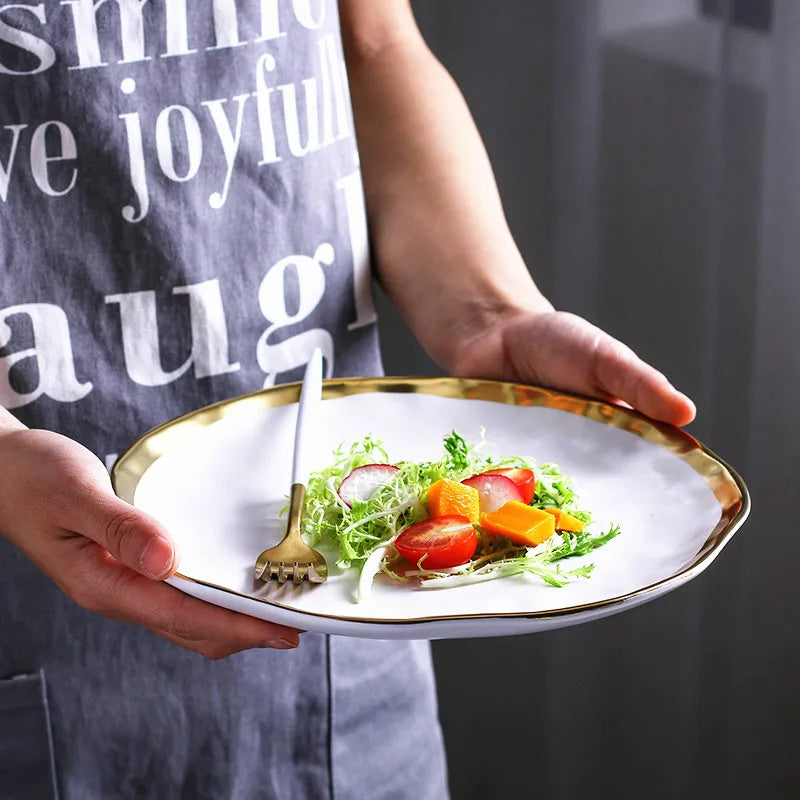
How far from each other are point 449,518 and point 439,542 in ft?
0.11

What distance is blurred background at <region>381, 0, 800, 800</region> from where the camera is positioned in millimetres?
1461

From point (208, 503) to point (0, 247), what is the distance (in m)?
0.30

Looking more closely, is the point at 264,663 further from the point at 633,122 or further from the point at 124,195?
the point at 633,122

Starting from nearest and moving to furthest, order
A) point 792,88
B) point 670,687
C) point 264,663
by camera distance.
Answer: point 264,663, point 792,88, point 670,687

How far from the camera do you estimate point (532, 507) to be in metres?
0.82

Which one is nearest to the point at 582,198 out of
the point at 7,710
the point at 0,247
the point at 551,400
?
the point at 551,400

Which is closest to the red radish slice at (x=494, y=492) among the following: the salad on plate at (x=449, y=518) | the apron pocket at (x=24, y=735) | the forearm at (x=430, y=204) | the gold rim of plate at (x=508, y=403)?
the salad on plate at (x=449, y=518)

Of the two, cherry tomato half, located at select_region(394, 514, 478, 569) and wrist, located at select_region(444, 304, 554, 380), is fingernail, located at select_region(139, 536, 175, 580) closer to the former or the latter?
cherry tomato half, located at select_region(394, 514, 478, 569)

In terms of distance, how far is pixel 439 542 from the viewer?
2.55 feet

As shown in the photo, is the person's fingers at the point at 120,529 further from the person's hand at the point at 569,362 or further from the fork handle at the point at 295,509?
the person's hand at the point at 569,362

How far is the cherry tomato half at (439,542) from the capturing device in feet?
2.53

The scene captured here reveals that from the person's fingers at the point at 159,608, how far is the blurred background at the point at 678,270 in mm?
1014

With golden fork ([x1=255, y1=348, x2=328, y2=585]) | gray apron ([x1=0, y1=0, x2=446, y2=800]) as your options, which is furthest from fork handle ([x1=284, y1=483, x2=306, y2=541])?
gray apron ([x1=0, y1=0, x2=446, y2=800])

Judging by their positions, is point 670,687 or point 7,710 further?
point 670,687
